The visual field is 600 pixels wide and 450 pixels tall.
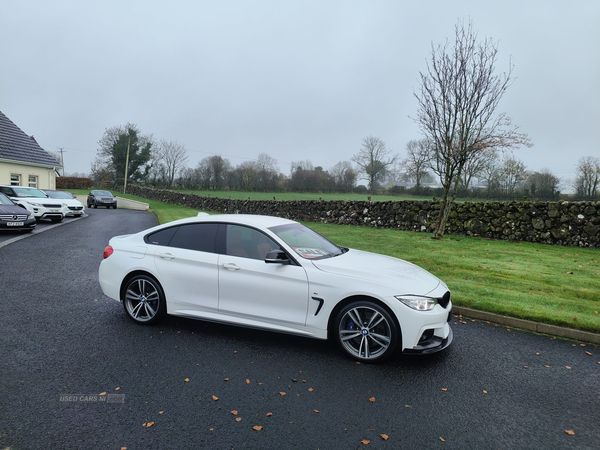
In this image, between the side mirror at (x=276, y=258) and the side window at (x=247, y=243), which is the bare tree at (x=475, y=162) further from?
the side mirror at (x=276, y=258)

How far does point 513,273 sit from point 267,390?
25.2 feet

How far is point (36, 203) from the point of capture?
18.0 meters

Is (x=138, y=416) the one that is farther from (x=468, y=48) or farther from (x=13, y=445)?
(x=468, y=48)

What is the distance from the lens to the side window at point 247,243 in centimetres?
470

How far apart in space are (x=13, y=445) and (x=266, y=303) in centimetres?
252

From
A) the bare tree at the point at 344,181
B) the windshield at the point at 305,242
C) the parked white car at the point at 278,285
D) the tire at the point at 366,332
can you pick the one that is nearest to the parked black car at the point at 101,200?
the bare tree at the point at 344,181

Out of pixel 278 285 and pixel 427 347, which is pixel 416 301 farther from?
pixel 278 285

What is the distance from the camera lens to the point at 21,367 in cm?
380

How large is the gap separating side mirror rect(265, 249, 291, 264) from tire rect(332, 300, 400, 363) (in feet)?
2.90

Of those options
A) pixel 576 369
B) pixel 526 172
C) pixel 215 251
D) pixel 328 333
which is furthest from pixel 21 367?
pixel 526 172

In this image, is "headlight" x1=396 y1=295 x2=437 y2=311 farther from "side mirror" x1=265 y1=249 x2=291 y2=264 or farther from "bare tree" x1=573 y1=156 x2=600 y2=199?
"bare tree" x1=573 y1=156 x2=600 y2=199

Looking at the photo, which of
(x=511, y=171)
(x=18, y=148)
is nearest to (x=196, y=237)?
(x=18, y=148)

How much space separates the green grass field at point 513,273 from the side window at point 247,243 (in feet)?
12.1

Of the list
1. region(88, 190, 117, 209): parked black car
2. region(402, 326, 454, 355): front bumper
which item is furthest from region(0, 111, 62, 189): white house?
region(402, 326, 454, 355): front bumper
